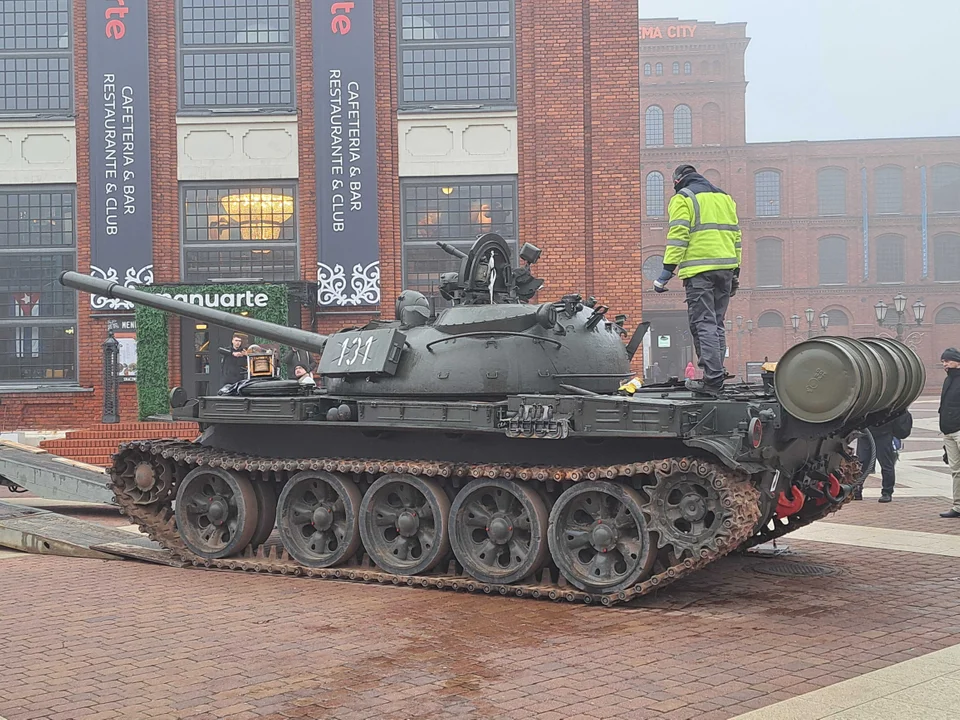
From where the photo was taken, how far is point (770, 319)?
63688 mm

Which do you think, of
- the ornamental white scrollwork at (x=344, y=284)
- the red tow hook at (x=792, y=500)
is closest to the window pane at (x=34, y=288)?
the ornamental white scrollwork at (x=344, y=284)

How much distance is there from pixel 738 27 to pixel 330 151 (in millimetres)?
54291

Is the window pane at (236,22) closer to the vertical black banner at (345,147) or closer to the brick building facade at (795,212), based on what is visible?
the vertical black banner at (345,147)

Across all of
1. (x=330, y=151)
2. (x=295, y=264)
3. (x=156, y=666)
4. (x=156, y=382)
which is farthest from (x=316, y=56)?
(x=156, y=666)

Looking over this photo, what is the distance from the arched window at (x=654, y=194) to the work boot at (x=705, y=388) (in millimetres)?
54774

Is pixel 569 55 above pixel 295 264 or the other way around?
above

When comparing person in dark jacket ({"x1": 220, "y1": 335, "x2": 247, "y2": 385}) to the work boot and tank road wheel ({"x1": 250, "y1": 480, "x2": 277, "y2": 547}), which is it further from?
the work boot

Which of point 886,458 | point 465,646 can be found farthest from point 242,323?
point 886,458

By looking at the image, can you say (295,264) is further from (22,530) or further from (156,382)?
(22,530)

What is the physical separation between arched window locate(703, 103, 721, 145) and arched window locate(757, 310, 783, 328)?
Result: 37.8 ft

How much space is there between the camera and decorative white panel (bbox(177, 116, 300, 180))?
21391mm

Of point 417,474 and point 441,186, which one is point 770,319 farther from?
point 417,474

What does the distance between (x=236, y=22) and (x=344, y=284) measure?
18.9ft

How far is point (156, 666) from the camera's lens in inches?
263
